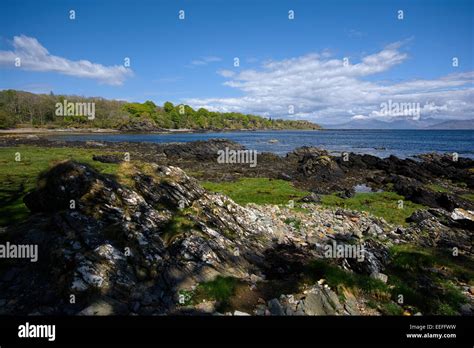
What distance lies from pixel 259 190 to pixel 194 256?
67.8 feet

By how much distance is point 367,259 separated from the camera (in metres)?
13.0

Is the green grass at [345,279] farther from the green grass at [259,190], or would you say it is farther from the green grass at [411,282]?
the green grass at [259,190]

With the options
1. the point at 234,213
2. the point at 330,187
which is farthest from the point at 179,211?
the point at 330,187

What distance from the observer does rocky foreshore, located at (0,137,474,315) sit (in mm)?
9422

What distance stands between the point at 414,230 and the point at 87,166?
20539 mm

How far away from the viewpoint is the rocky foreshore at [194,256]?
942 cm

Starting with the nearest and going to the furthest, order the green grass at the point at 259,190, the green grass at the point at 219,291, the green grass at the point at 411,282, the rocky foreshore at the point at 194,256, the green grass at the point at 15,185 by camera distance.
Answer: the rocky foreshore at the point at 194,256
the green grass at the point at 219,291
the green grass at the point at 411,282
the green grass at the point at 15,185
the green grass at the point at 259,190

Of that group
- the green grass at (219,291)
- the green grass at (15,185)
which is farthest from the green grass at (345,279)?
the green grass at (15,185)

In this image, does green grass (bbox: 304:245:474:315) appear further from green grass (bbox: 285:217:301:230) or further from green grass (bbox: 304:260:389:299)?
green grass (bbox: 285:217:301:230)

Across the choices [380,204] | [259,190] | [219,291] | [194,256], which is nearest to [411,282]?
[219,291]

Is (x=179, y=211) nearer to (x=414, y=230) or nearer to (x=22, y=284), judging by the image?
(x=22, y=284)

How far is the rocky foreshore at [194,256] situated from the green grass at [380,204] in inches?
123

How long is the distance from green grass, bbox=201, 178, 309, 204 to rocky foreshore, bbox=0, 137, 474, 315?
6893 mm

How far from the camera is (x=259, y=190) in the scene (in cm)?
3183
